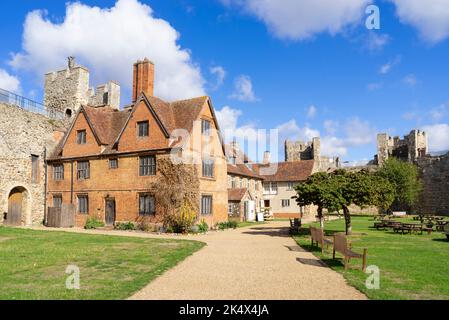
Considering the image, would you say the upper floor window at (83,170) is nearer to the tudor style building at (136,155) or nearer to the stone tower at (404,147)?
the tudor style building at (136,155)

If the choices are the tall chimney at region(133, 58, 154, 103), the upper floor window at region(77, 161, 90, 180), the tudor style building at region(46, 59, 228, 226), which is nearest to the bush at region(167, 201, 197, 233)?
the tudor style building at region(46, 59, 228, 226)

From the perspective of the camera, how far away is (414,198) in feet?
174

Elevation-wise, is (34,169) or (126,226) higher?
(34,169)

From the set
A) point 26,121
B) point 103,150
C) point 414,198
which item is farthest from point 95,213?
point 414,198

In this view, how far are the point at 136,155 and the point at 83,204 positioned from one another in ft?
24.9

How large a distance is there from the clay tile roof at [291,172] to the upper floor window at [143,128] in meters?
26.7

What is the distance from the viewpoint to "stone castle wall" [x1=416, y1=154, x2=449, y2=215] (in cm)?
5416

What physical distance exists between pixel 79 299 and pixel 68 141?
28588 mm

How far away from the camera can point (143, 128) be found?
29.5 m

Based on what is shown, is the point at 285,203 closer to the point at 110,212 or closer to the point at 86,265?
the point at 110,212

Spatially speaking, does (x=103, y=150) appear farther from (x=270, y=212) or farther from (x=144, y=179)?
(x=270, y=212)

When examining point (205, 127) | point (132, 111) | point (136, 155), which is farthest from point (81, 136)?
point (205, 127)

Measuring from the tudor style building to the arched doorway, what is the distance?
228 centimetres

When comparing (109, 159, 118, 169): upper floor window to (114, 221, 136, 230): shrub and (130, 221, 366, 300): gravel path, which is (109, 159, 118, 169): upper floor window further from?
(130, 221, 366, 300): gravel path
